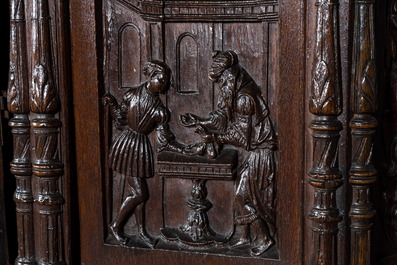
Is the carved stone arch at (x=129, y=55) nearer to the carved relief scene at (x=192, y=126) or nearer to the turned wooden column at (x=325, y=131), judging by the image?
the carved relief scene at (x=192, y=126)

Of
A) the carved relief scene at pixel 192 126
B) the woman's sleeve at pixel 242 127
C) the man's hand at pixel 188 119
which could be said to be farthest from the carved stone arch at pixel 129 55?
the woman's sleeve at pixel 242 127

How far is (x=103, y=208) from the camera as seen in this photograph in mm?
1337

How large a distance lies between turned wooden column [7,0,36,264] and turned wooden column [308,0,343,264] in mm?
642

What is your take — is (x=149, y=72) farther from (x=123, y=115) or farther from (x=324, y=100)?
(x=324, y=100)

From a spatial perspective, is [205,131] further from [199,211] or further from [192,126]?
[199,211]

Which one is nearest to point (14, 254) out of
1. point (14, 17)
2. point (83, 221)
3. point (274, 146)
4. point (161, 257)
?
point (83, 221)

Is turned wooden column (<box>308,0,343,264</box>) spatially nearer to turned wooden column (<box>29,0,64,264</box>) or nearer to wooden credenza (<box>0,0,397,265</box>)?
wooden credenza (<box>0,0,397,265</box>)

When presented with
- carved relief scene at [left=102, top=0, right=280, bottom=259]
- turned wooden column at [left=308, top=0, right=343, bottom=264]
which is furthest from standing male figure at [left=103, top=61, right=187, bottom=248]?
turned wooden column at [left=308, top=0, right=343, bottom=264]

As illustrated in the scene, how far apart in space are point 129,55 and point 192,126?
0.21 metres

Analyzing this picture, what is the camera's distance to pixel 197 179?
4.20ft

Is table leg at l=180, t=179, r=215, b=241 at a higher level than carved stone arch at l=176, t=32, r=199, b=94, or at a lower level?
lower

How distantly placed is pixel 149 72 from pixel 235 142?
240 mm

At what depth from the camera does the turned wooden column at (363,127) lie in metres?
1.14

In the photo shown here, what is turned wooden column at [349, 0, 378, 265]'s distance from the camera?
1137 mm
